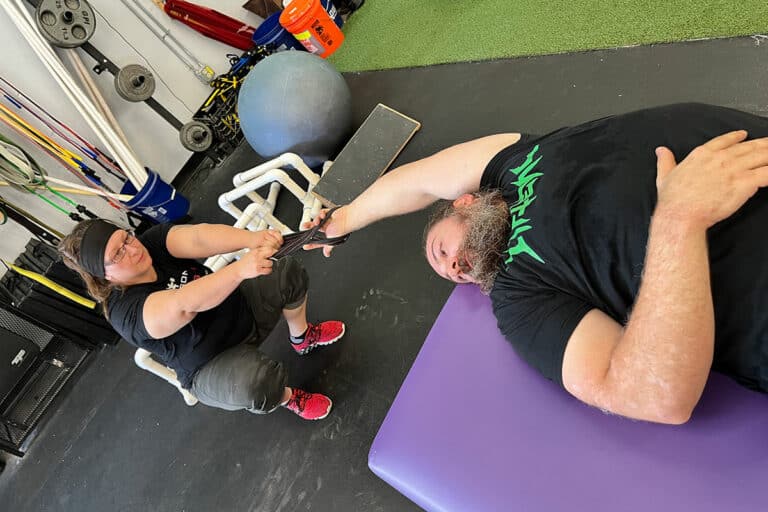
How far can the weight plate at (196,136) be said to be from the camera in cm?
290

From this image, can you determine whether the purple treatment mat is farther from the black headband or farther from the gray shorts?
the black headband

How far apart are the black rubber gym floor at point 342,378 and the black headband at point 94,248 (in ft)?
3.36

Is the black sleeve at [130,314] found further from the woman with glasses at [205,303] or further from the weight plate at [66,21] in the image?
the weight plate at [66,21]

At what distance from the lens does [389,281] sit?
2.25m

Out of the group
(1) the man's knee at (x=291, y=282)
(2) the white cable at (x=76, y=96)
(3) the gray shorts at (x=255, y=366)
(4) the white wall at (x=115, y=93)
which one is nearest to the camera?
(3) the gray shorts at (x=255, y=366)

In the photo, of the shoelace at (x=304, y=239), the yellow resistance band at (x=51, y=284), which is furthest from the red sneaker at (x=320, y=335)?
the yellow resistance band at (x=51, y=284)

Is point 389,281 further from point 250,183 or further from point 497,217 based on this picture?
point 497,217

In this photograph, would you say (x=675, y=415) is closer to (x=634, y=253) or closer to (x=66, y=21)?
(x=634, y=253)

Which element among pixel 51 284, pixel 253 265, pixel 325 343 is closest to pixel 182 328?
Result: pixel 253 265

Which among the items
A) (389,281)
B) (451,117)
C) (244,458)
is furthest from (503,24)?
(244,458)

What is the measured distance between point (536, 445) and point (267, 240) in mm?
997

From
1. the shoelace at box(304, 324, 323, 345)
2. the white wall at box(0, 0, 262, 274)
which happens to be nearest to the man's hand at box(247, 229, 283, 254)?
the shoelace at box(304, 324, 323, 345)

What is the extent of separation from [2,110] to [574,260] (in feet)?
8.98

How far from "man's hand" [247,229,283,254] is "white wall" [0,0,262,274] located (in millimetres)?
1645
